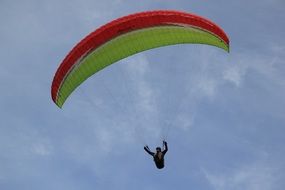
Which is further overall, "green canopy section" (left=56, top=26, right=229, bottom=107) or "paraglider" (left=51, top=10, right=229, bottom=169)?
"green canopy section" (left=56, top=26, right=229, bottom=107)

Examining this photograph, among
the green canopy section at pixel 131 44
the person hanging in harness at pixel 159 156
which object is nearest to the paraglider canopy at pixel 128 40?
the green canopy section at pixel 131 44

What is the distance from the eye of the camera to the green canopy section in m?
38.4

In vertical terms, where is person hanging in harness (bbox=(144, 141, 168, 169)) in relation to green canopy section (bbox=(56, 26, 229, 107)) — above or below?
below

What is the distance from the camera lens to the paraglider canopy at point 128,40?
37.5 metres

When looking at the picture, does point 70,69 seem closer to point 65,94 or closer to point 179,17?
point 65,94

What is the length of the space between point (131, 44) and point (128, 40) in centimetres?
48

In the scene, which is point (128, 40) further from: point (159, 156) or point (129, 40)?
point (159, 156)

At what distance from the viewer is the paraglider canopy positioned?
37531mm

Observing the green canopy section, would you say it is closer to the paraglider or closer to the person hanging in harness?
the paraglider

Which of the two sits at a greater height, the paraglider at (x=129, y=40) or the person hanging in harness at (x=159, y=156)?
the paraglider at (x=129, y=40)

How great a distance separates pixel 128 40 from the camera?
38906 mm

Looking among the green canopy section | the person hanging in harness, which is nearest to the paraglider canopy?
the green canopy section

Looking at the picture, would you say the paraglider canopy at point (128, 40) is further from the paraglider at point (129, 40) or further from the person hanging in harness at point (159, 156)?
the person hanging in harness at point (159, 156)

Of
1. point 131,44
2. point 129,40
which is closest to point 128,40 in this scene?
point 129,40
